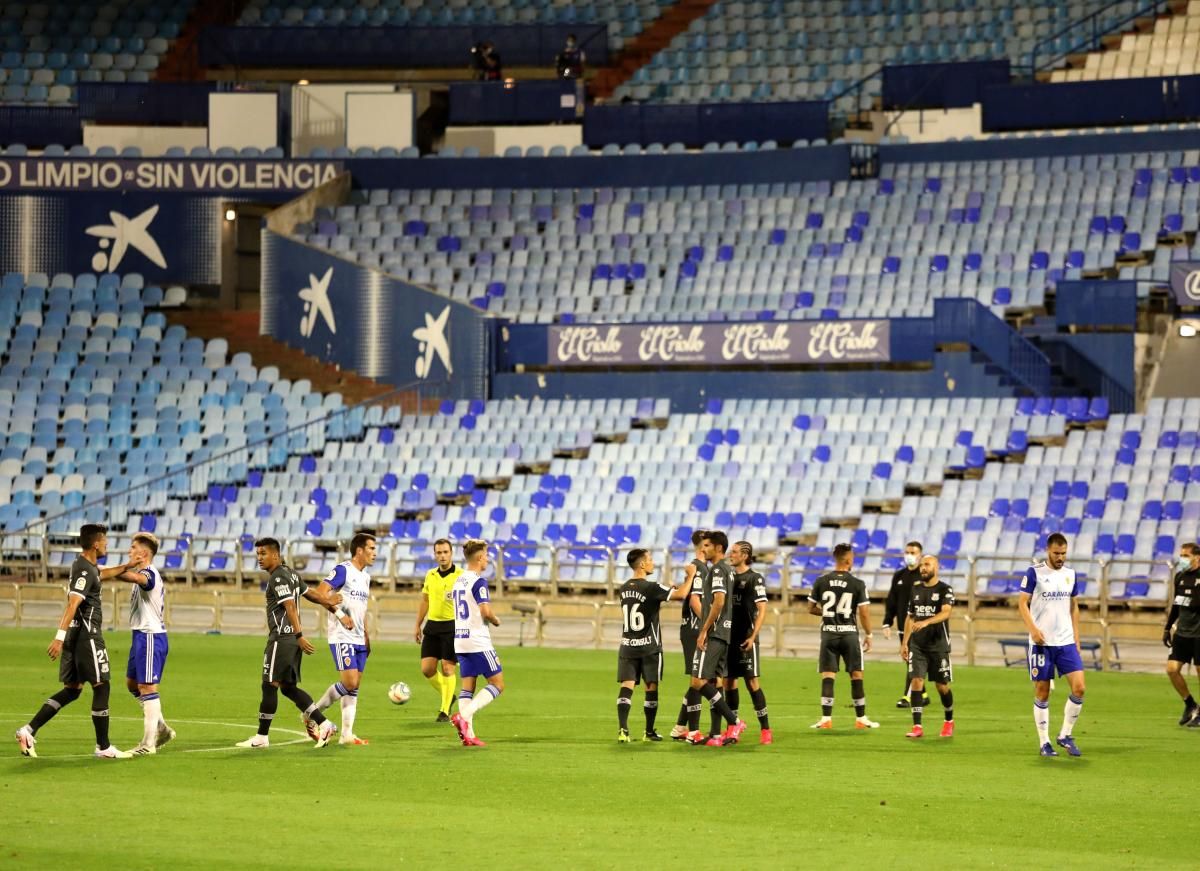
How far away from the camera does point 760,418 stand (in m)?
35.0

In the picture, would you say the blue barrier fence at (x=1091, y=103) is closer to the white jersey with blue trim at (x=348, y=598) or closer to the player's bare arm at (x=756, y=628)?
the player's bare arm at (x=756, y=628)

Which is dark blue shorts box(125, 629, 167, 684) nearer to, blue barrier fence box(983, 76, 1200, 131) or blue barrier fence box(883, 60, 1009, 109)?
blue barrier fence box(983, 76, 1200, 131)

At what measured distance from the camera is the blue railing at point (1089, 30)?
139 feet

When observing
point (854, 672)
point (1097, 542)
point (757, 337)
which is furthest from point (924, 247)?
point (854, 672)

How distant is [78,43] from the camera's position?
49125mm

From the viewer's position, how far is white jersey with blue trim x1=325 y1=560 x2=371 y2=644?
50.7 ft

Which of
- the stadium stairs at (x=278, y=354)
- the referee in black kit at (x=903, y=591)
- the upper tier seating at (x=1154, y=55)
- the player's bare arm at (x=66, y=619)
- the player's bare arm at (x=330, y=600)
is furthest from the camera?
the upper tier seating at (x=1154, y=55)

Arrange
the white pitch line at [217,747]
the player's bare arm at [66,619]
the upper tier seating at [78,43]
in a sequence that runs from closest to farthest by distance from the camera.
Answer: the player's bare arm at [66,619]
the white pitch line at [217,747]
the upper tier seating at [78,43]

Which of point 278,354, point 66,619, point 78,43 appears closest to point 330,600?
point 66,619

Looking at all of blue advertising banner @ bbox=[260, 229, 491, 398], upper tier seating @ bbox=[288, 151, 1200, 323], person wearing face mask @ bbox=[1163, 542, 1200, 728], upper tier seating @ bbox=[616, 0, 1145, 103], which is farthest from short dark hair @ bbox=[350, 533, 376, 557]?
upper tier seating @ bbox=[616, 0, 1145, 103]

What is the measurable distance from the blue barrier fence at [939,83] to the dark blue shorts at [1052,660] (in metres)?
27.5

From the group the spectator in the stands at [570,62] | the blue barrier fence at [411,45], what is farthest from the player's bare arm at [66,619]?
the blue barrier fence at [411,45]

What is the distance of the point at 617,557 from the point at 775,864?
781 inches

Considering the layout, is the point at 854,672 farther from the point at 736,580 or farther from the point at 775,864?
the point at 775,864
